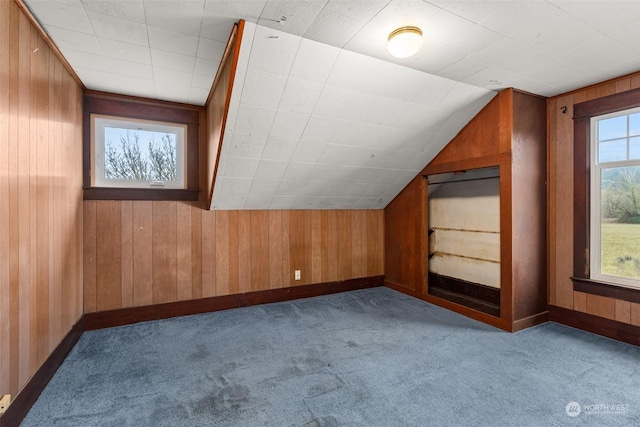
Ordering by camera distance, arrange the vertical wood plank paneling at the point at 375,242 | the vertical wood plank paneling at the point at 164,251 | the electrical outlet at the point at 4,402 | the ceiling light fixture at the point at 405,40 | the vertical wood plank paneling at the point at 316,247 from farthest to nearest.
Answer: the vertical wood plank paneling at the point at 375,242 < the vertical wood plank paneling at the point at 316,247 < the vertical wood plank paneling at the point at 164,251 < the ceiling light fixture at the point at 405,40 < the electrical outlet at the point at 4,402

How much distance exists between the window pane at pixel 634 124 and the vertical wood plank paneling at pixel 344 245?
2.79 meters

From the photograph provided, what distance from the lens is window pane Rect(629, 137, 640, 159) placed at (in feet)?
8.20

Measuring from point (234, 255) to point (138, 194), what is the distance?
1.14 metres

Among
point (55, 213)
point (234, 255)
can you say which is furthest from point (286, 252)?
point (55, 213)

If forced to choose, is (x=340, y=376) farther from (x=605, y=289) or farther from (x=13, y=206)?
(x=605, y=289)

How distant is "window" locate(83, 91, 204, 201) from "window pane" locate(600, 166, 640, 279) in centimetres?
385

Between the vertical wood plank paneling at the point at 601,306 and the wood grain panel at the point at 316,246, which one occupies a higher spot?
the wood grain panel at the point at 316,246

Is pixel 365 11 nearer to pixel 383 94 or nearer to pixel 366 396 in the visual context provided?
pixel 383 94

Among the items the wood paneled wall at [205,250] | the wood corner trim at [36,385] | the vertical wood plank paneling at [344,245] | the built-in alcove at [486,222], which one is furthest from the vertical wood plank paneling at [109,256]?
the built-in alcove at [486,222]

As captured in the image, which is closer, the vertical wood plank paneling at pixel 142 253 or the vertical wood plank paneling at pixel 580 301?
the vertical wood plank paneling at pixel 580 301

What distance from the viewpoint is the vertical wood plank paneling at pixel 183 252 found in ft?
10.4

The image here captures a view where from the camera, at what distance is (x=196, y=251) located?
324 cm

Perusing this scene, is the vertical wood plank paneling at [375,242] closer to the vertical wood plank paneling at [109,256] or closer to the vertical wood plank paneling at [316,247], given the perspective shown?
the vertical wood plank paneling at [316,247]

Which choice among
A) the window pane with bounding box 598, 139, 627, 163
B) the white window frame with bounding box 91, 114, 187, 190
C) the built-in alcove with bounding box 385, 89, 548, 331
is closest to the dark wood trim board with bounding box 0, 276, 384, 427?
the built-in alcove with bounding box 385, 89, 548, 331
